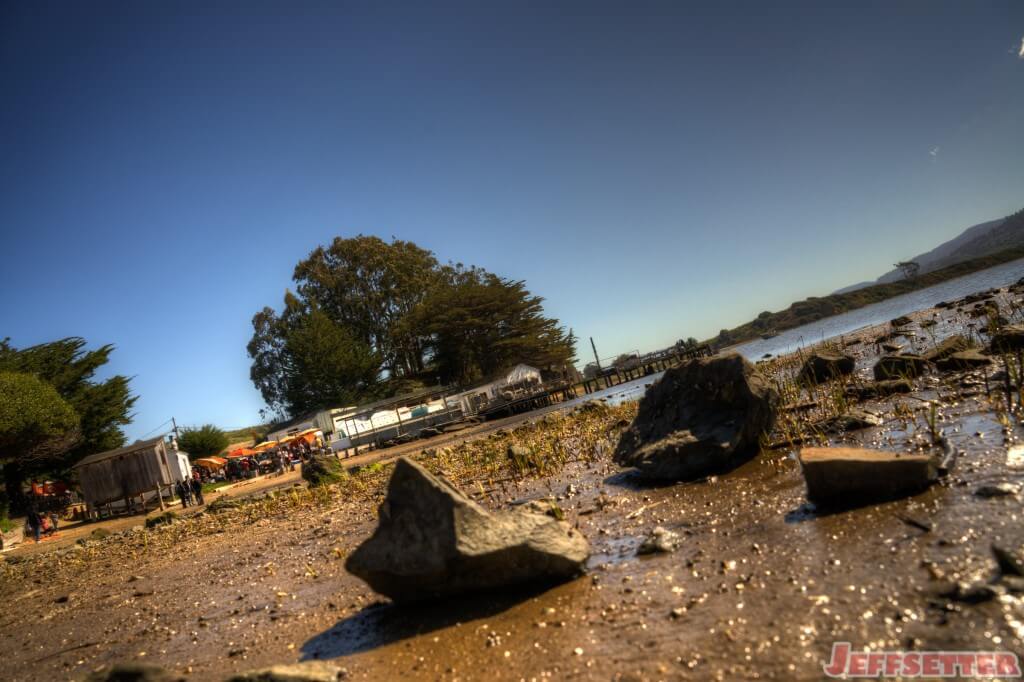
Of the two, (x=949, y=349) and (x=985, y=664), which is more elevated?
(x=985, y=664)

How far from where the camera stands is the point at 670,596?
388 centimetres

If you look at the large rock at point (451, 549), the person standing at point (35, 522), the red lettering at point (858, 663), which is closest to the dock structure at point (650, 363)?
the person standing at point (35, 522)

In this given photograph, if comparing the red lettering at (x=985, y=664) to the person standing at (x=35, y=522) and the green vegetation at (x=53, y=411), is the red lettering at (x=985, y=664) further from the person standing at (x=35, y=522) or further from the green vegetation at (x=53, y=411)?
the green vegetation at (x=53, y=411)

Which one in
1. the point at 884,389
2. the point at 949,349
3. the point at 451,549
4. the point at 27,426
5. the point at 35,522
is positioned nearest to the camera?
the point at 451,549

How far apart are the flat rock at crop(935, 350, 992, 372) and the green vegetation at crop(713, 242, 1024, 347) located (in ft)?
366

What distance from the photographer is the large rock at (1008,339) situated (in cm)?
978

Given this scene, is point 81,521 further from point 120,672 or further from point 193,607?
point 120,672

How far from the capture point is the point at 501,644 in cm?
376

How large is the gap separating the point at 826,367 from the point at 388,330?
61.8 m

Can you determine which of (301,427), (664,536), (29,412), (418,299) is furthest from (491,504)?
(418,299)

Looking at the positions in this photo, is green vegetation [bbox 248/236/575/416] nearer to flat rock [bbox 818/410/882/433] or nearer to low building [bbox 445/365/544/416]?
low building [bbox 445/365/544/416]

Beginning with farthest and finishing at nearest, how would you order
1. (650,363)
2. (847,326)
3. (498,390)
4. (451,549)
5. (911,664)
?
(650,363), (498,390), (847,326), (451,549), (911,664)

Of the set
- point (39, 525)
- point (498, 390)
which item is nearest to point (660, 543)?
point (39, 525)

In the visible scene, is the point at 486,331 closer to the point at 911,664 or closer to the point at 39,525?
the point at 39,525
